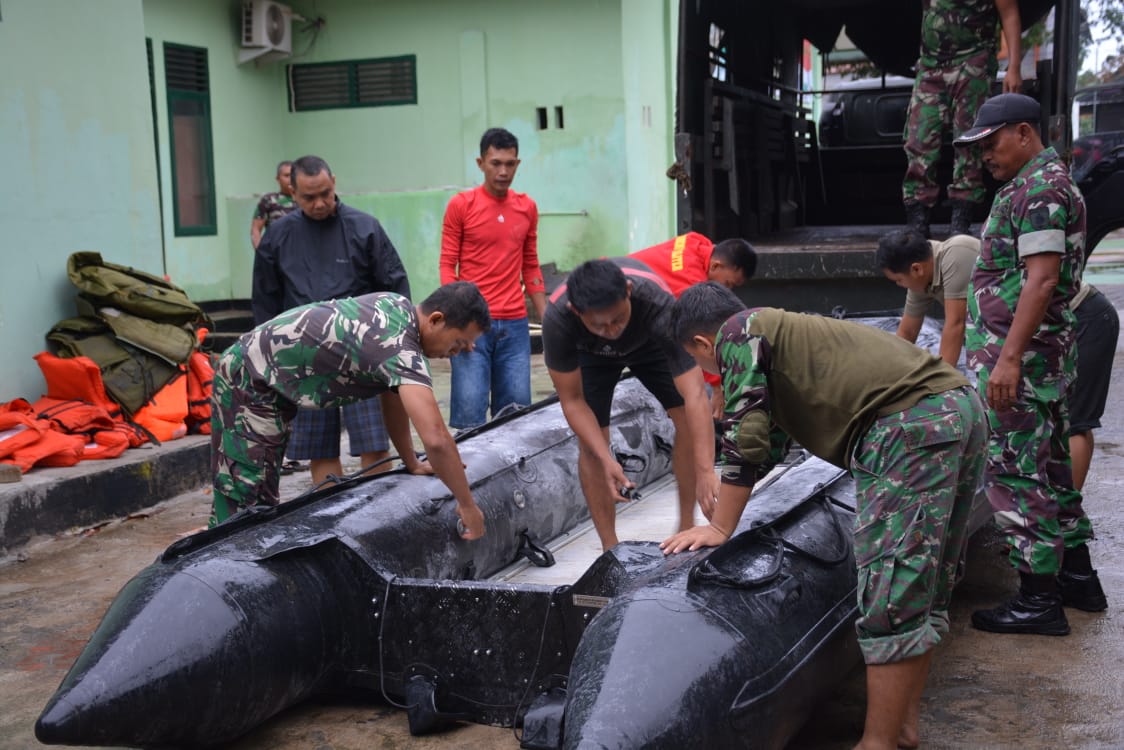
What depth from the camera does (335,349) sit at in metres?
3.97

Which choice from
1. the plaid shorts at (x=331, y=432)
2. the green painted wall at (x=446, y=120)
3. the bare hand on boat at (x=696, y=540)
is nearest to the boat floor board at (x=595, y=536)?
the bare hand on boat at (x=696, y=540)

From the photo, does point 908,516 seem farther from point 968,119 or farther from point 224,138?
point 224,138

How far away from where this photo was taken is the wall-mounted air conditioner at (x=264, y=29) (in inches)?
488

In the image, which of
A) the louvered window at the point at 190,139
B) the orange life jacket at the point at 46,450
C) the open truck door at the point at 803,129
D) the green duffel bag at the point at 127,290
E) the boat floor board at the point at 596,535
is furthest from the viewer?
the louvered window at the point at 190,139

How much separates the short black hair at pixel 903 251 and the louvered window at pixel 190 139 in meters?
8.43

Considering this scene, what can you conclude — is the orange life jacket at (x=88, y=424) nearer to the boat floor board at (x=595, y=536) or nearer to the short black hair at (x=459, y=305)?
the boat floor board at (x=595, y=536)

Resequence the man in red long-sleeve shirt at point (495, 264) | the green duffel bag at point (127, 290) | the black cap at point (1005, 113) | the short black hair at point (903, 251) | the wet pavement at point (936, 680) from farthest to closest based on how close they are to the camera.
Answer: the green duffel bag at point (127, 290) < the man in red long-sleeve shirt at point (495, 264) < the short black hair at point (903, 251) < the black cap at point (1005, 113) < the wet pavement at point (936, 680)

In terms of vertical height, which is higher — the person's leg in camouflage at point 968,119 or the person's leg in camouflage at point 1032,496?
the person's leg in camouflage at point 968,119

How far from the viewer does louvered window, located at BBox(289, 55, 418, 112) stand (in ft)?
43.7

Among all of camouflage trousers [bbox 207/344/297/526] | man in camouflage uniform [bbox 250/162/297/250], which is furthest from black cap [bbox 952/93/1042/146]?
man in camouflage uniform [bbox 250/162/297/250]

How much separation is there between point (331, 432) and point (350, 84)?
894 cm

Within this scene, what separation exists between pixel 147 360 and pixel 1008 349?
14.7 ft

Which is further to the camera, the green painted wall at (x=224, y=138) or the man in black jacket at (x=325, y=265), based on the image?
the green painted wall at (x=224, y=138)

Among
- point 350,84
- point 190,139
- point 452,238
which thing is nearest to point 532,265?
point 452,238
